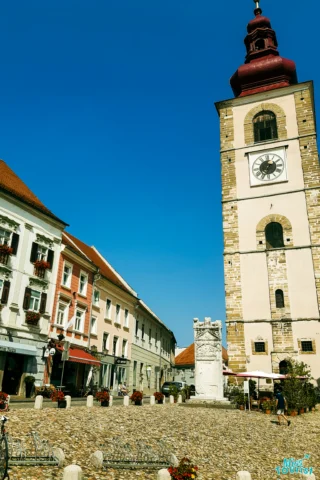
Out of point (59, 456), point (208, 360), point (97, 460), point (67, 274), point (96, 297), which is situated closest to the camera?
point (59, 456)

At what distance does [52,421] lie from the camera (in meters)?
11.9

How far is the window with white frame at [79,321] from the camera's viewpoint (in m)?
29.1

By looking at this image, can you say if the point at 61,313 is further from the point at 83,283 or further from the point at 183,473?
the point at 183,473

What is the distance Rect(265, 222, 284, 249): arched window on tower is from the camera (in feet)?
113

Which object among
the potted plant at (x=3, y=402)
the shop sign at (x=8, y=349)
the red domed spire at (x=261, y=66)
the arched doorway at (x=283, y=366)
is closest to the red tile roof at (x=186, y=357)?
the arched doorway at (x=283, y=366)

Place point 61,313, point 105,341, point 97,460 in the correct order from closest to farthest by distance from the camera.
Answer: point 97,460
point 61,313
point 105,341

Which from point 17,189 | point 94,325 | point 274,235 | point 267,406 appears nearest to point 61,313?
point 94,325

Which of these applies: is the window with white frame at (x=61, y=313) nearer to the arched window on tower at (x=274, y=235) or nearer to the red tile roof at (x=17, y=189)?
the red tile roof at (x=17, y=189)

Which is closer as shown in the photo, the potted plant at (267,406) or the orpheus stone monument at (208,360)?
the potted plant at (267,406)

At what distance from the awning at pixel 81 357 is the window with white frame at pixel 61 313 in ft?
6.66

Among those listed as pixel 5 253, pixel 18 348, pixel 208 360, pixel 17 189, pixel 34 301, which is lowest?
pixel 208 360

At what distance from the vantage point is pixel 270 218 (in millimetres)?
34844

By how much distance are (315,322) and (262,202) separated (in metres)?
11.7

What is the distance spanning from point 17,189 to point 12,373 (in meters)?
12.0
